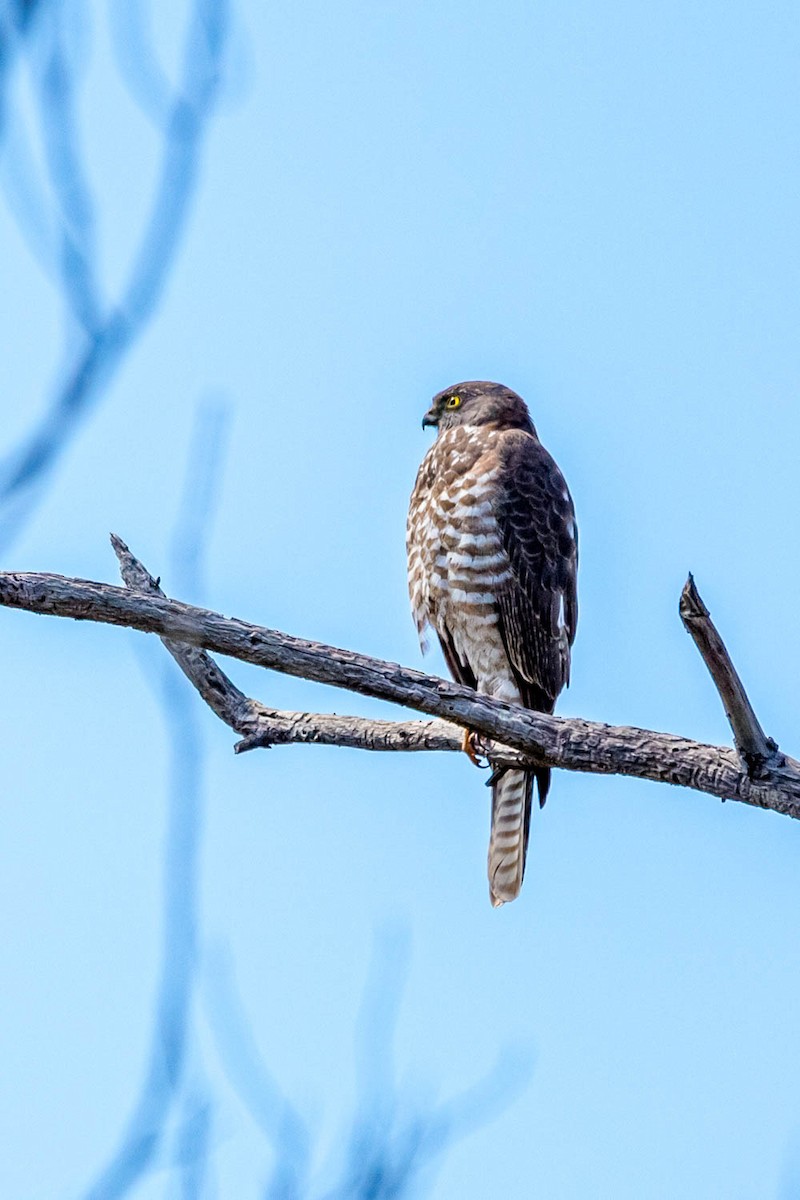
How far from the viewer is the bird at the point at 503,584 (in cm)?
692

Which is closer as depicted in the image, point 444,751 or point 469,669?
point 444,751

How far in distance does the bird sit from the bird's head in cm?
38

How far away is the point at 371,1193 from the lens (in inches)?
97.1

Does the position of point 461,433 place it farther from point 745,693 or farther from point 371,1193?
point 371,1193

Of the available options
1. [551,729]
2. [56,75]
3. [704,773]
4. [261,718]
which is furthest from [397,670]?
[56,75]

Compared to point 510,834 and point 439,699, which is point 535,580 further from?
point 439,699

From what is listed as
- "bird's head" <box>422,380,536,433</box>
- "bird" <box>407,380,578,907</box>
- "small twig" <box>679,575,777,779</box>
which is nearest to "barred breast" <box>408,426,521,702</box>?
"bird" <box>407,380,578,907</box>

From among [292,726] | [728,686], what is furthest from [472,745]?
[728,686]

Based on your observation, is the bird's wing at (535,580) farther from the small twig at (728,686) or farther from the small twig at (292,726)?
the small twig at (728,686)

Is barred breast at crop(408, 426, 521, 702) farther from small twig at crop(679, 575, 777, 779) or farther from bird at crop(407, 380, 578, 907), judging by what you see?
small twig at crop(679, 575, 777, 779)

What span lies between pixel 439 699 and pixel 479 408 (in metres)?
3.65

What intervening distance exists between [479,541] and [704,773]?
275cm

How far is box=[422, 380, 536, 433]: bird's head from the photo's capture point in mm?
7664

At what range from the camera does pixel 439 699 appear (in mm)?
4324
